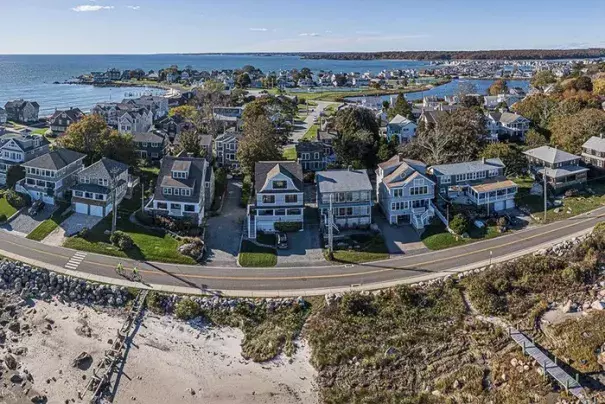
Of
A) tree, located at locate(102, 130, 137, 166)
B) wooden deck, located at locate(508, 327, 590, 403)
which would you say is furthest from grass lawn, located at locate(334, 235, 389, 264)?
tree, located at locate(102, 130, 137, 166)

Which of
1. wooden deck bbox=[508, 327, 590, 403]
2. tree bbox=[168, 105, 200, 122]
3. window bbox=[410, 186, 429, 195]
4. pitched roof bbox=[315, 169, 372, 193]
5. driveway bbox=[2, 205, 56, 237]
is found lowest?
wooden deck bbox=[508, 327, 590, 403]

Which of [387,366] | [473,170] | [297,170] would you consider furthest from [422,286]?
[473,170]

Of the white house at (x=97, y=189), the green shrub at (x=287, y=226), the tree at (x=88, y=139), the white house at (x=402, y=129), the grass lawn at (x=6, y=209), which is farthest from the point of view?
the white house at (x=402, y=129)

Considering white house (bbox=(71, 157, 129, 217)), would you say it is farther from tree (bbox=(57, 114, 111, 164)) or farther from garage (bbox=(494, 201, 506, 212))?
garage (bbox=(494, 201, 506, 212))

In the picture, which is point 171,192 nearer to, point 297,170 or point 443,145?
point 297,170

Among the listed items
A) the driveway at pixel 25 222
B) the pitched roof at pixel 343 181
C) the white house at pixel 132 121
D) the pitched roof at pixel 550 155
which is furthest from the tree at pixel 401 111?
the driveway at pixel 25 222

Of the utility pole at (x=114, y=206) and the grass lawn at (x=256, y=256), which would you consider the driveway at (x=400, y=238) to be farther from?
the utility pole at (x=114, y=206)
